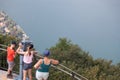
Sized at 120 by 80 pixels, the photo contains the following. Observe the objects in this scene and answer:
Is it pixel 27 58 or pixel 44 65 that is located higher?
pixel 27 58

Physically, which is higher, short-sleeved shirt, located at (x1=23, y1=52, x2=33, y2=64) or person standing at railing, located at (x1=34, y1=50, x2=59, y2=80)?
short-sleeved shirt, located at (x1=23, y1=52, x2=33, y2=64)

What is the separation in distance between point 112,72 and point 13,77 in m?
18.9

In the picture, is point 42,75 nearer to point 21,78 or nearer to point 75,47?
point 21,78

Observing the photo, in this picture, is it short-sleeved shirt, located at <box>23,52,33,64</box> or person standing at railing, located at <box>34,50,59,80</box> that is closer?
person standing at railing, located at <box>34,50,59,80</box>

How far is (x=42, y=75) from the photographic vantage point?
9430 millimetres

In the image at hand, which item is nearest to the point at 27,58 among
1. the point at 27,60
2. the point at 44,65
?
the point at 27,60

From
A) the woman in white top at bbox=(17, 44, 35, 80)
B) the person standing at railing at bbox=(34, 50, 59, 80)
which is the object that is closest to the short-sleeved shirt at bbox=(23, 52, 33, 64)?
the woman in white top at bbox=(17, 44, 35, 80)

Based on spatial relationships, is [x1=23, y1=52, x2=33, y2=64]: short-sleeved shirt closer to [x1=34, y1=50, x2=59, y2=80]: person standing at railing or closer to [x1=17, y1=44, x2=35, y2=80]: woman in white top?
[x1=17, y1=44, x2=35, y2=80]: woman in white top

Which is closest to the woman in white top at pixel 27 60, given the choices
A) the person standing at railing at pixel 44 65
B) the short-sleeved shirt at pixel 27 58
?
the short-sleeved shirt at pixel 27 58

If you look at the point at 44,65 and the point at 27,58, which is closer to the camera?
the point at 44,65

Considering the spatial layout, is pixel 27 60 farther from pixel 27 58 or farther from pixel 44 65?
pixel 44 65

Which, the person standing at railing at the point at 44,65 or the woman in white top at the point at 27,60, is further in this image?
the woman in white top at the point at 27,60

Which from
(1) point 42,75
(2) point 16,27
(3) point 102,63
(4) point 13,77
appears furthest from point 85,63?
(2) point 16,27

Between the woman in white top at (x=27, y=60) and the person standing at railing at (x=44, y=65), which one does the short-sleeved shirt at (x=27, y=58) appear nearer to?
the woman in white top at (x=27, y=60)
